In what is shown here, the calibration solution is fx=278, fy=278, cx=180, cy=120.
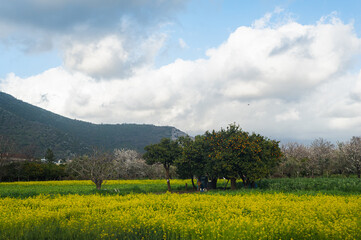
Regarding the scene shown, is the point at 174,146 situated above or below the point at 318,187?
above

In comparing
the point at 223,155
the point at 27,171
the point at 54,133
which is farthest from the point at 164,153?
the point at 54,133

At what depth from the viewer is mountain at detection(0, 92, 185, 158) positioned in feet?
407

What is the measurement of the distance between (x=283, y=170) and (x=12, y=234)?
54975 mm

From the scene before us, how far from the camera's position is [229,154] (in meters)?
30.5

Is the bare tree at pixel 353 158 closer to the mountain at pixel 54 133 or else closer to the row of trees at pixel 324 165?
the row of trees at pixel 324 165

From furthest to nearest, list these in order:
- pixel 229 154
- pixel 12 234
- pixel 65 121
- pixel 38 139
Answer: pixel 65 121, pixel 38 139, pixel 229 154, pixel 12 234

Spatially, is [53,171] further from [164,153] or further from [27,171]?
[164,153]

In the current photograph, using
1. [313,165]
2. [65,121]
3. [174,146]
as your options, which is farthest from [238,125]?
[65,121]

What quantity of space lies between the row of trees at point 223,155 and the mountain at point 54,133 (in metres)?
81.4

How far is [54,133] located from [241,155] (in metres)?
134

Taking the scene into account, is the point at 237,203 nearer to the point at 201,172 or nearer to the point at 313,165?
the point at 201,172

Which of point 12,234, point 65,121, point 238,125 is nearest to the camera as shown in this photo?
point 12,234

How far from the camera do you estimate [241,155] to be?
31078 millimetres

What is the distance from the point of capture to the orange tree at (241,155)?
30000mm
